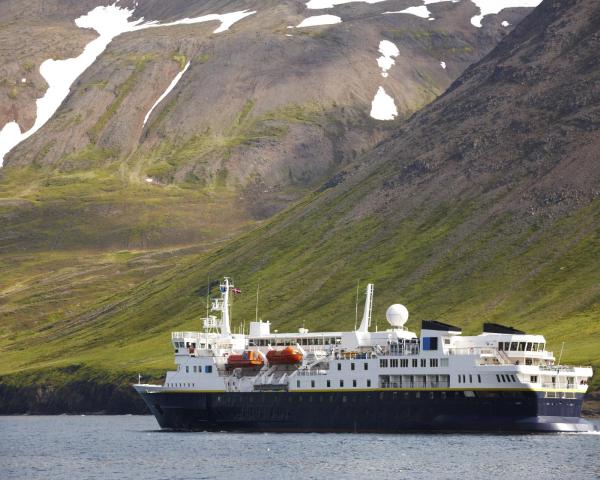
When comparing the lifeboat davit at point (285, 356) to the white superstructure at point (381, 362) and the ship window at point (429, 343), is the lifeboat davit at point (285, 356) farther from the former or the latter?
the ship window at point (429, 343)

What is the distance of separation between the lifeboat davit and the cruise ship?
0.30ft

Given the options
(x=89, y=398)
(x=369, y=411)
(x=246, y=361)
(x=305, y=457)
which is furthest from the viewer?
(x=89, y=398)

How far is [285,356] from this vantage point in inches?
4545

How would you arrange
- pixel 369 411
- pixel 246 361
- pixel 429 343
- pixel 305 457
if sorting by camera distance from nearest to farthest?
pixel 305 457
pixel 429 343
pixel 369 411
pixel 246 361

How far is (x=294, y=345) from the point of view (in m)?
118

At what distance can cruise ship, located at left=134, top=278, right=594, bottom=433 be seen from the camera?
106 metres

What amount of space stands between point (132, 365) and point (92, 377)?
6401 mm

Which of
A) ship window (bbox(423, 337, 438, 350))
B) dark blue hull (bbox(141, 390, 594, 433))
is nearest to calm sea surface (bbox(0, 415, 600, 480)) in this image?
dark blue hull (bbox(141, 390, 594, 433))

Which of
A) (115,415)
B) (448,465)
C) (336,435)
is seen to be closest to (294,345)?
(336,435)

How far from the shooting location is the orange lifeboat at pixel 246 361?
384ft

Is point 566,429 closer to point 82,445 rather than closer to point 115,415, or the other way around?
point 82,445

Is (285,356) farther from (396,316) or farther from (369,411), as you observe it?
(396,316)

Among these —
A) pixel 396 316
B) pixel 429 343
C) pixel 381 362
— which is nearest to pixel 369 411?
pixel 381 362

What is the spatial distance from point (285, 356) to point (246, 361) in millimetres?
4081
